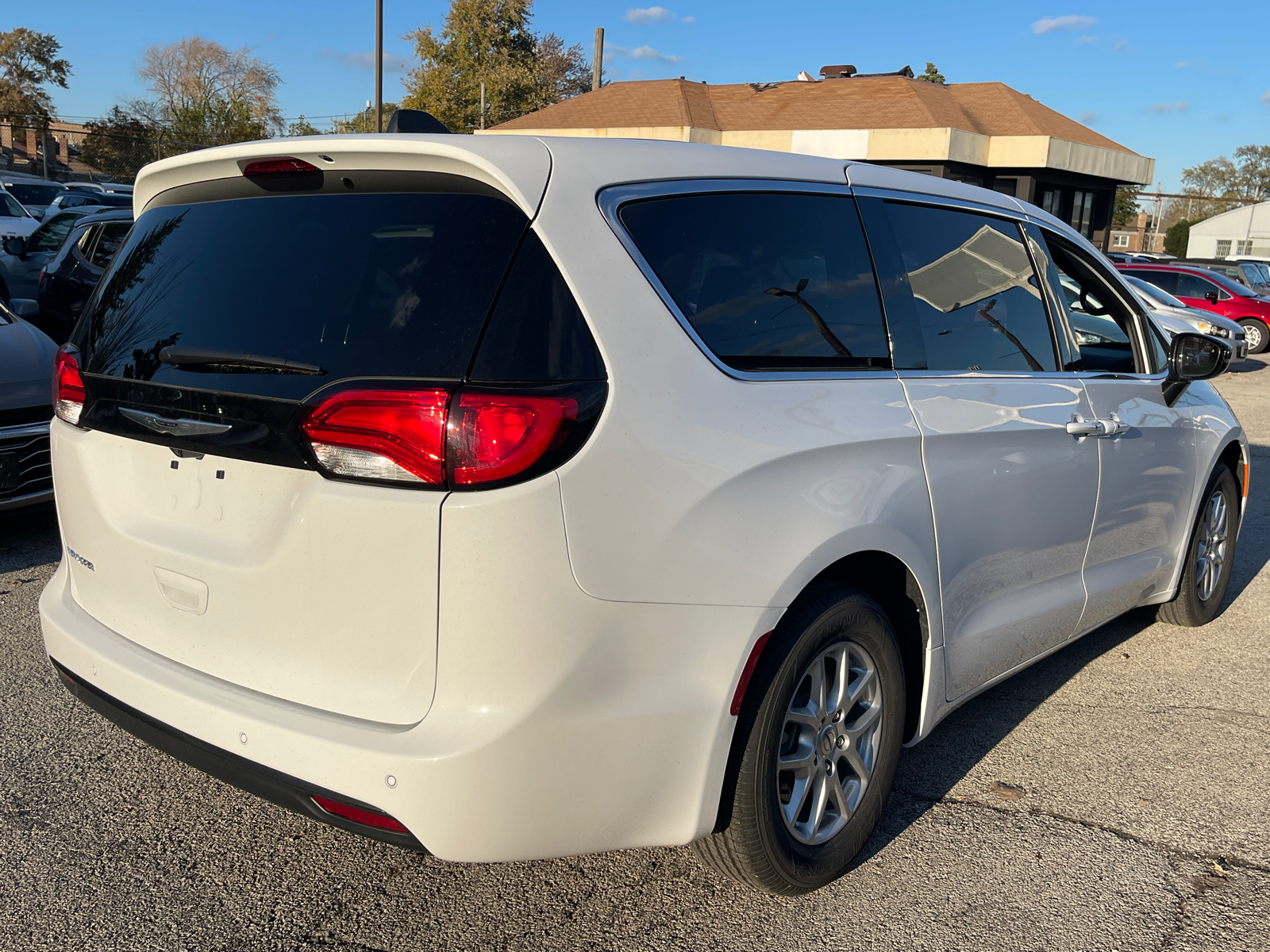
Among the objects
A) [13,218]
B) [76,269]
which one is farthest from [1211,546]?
[13,218]

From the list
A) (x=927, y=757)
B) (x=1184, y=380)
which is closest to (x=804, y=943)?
(x=927, y=757)

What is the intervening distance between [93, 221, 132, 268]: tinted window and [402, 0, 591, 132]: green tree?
44054mm

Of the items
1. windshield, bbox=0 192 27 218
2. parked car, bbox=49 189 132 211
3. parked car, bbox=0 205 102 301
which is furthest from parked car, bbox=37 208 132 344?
parked car, bbox=49 189 132 211

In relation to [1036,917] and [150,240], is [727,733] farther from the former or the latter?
[150,240]

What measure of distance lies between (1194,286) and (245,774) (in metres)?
23.2

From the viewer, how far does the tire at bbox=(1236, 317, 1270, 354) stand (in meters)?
21.9

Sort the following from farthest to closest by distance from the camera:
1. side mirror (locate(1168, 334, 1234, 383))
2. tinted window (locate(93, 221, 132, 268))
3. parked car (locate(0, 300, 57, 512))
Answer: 1. tinted window (locate(93, 221, 132, 268))
2. parked car (locate(0, 300, 57, 512))
3. side mirror (locate(1168, 334, 1234, 383))

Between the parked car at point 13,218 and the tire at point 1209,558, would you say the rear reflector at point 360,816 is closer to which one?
the tire at point 1209,558

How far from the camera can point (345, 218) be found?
2.34m

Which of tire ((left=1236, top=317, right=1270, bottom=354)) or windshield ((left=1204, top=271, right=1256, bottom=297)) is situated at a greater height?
windshield ((left=1204, top=271, right=1256, bottom=297))

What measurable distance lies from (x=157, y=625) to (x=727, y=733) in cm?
132

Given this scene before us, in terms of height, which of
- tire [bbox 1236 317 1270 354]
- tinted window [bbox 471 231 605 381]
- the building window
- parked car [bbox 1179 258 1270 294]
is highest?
the building window

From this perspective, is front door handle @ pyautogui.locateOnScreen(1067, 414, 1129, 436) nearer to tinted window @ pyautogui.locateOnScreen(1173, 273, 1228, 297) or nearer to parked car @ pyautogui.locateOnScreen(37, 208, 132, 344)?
parked car @ pyautogui.locateOnScreen(37, 208, 132, 344)

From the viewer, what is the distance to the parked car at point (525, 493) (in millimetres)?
2074
